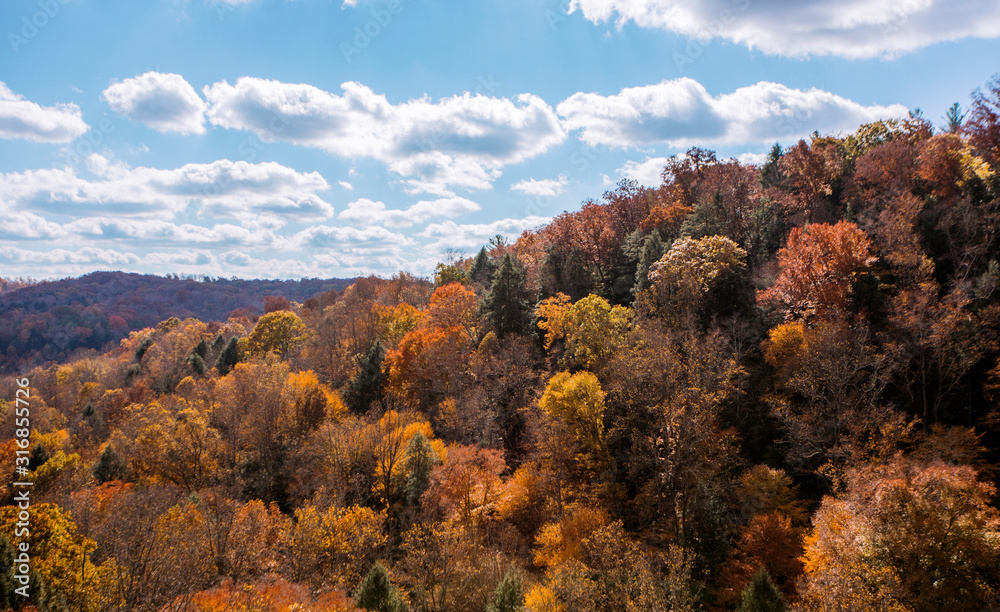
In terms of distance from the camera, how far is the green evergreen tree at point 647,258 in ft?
137

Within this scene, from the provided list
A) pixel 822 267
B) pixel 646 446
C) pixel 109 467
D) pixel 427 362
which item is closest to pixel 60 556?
pixel 109 467

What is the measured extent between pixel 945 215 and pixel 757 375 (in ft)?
53.1

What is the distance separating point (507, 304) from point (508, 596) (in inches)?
→ 1205

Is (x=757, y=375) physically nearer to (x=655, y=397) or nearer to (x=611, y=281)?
(x=655, y=397)

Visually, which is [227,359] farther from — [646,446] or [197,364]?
[646,446]

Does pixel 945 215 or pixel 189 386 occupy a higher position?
pixel 945 215

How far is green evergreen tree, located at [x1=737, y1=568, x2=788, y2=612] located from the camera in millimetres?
19078

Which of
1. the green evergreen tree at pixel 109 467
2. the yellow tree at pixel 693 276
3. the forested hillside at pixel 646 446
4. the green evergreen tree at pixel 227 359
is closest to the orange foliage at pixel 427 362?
the forested hillside at pixel 646 446

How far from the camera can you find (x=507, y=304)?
4788 centimetres

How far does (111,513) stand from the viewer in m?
25.1

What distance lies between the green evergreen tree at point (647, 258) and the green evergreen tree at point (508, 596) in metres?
27.4

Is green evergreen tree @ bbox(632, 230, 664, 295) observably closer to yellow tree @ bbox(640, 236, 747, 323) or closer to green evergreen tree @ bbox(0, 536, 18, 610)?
yellow tree @ bbox(640, 236, 747, 323)

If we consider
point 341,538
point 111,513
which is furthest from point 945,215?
point 111,513

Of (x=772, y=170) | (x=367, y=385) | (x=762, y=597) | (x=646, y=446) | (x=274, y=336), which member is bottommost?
(x=762, y=597)
